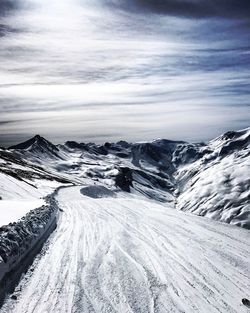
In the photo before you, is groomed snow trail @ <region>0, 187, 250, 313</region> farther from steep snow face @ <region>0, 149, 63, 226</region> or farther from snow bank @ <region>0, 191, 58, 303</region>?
steep snow face @ <region>0, 149, 63, 226</region>

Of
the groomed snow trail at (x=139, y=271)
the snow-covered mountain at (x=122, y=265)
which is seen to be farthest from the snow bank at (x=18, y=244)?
the groomed snow trail at (x=139, y=271)

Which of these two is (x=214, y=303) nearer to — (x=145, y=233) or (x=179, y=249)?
(x=179, y=249)

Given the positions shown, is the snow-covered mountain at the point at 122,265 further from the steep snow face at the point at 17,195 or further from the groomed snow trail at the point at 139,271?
the steep snow face at the point at 17,195

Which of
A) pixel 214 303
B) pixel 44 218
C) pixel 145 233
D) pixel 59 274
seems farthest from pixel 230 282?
pixel 44 218

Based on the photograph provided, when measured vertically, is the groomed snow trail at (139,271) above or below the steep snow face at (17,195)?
above

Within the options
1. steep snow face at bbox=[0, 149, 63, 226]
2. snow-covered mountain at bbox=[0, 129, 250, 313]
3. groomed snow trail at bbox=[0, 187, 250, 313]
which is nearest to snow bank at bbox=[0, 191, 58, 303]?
snow-covered mountain at bbox=[0, 129, 250, 313]

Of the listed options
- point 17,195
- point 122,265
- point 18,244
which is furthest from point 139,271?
point 17,195

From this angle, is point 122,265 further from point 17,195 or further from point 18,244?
point 17,195
